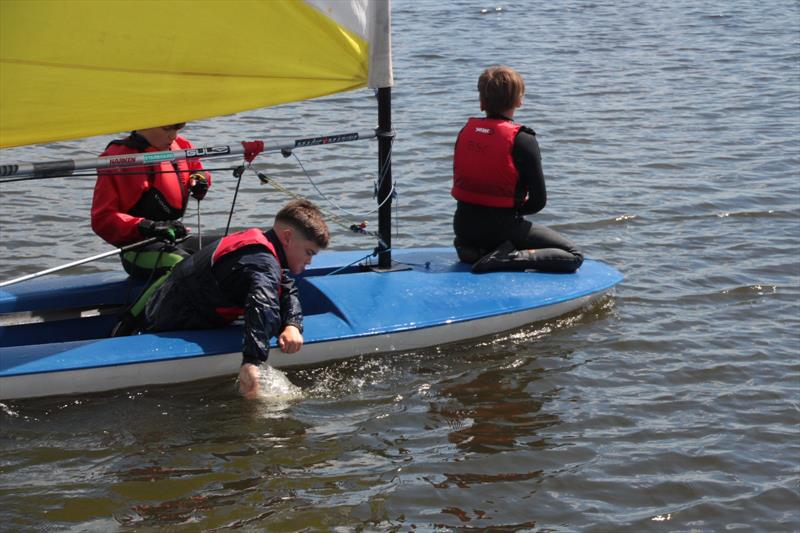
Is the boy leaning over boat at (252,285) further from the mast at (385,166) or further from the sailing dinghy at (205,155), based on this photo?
the mast at (385,166)

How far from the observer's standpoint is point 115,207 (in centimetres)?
550

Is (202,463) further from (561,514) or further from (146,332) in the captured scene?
(561,514)

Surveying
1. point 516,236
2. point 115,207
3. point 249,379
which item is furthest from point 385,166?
point 249,379

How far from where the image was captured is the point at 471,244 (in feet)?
20.6

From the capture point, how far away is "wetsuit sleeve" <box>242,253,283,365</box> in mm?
4773

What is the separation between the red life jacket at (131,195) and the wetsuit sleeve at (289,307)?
2.82ft

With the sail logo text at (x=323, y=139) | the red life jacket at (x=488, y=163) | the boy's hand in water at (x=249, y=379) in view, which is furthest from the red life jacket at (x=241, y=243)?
the red life jacket at (x=488, y=163)

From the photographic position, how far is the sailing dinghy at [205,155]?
465 centimetres

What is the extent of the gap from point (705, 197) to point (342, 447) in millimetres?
4391

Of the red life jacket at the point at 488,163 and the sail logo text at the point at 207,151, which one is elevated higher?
the sail logo text at the point at 207,151

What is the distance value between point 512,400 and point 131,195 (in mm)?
1980

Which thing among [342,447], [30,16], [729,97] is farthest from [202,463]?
[729,97]

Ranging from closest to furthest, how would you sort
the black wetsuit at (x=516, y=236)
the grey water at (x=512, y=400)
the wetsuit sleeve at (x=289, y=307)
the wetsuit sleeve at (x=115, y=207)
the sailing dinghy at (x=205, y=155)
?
the grey water at (x=512, y=400)
the sailing dinghy at (x=205, y=155)
the wetsuit sleeve at (x=289, y=307)
the wetsuit sleeve at (x=115, y=207)
the black wetsuit at (x=516, y=236)

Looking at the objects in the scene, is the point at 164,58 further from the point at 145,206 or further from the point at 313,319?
the point at 313,319
